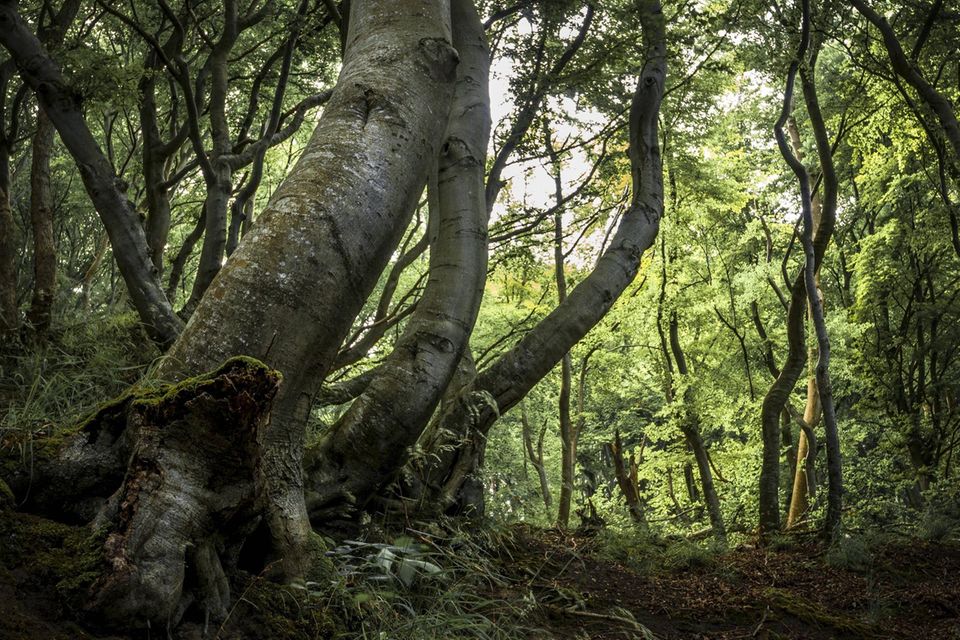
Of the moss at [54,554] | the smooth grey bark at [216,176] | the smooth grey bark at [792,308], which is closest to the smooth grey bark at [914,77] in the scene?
the smooth grey bark at [792,308]

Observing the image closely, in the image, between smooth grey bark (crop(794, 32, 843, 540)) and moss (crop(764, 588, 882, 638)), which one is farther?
smooth grey bark (crop(794, 32, 843, 540))

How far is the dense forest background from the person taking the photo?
2.16 metres

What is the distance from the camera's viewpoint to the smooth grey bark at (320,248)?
239 cm

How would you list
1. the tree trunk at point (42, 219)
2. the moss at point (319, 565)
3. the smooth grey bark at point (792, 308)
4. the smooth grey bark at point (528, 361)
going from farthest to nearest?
the smooth grey bark at point (792, 308) < the tree trunk at point (42, 219) < the smooth grey bark at point (528, 361) < the moss at point (319, 565)

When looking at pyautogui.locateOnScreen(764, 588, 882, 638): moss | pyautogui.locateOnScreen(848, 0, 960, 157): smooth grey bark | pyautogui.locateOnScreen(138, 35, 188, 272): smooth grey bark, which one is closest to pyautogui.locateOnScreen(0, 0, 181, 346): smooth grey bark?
pyautogui.locateOnScreen(138, 35, 188, 272): smooth grey bark

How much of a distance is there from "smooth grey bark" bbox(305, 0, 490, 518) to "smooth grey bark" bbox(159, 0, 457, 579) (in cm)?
64

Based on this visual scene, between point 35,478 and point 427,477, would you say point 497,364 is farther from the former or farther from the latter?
point 35,478

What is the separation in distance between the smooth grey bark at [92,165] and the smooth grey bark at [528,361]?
200 cm

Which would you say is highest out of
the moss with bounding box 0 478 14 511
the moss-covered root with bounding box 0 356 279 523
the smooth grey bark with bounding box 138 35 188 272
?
the smooth grey bark with bounding box 138 35 188 272

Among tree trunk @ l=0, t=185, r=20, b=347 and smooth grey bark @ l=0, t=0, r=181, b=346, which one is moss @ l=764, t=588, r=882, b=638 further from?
tree trunk @ l=0, t=185, r=20, b=347

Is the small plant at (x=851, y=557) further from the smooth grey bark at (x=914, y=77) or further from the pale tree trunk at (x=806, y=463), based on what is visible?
the smooth grey bark at (x=914, y=77)

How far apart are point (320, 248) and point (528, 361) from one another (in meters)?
2.31

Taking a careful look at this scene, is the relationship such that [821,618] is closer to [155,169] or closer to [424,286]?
[424,286]

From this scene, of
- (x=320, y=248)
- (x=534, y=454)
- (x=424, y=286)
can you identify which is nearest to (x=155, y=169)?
(x=424, y=286)
